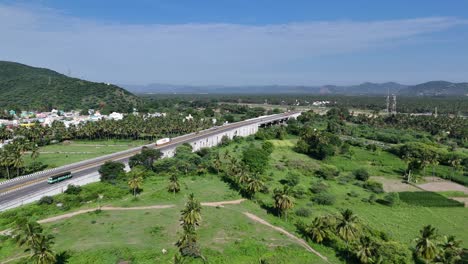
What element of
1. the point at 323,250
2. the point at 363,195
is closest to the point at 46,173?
the point at 323,250

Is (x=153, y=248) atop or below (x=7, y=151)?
below

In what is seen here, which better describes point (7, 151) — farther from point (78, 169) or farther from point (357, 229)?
point (357, 229)

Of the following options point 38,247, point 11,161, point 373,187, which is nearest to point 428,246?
point 373,187

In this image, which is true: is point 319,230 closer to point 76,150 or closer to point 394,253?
point 394,253

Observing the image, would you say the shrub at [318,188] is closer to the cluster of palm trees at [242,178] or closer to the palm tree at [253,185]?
the cluster of palm trees at [242,178]

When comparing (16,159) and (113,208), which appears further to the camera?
(16,159)

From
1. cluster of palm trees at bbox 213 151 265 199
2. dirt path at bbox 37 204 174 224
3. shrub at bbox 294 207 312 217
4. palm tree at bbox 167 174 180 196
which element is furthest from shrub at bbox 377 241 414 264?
palm tree at bbox 167 174 180 196
